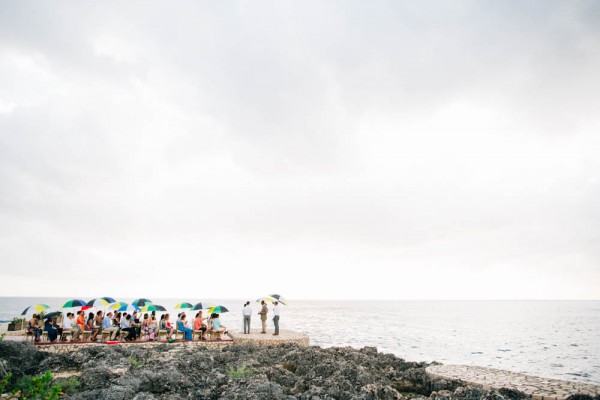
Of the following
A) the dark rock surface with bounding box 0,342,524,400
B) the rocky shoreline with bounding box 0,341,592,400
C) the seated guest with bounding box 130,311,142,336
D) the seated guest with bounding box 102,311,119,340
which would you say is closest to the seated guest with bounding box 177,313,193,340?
the seated guest with bounding box 130,311,142,336

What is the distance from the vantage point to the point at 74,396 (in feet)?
32.3

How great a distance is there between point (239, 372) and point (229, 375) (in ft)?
1.30

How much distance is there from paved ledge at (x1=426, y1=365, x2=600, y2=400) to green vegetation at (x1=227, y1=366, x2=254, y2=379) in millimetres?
6882

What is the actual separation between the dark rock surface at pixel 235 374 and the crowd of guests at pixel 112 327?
9.83ft

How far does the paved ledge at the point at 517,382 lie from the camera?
10.8m

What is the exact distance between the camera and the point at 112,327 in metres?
21.7

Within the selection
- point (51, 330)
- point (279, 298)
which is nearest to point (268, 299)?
point (279, 298)

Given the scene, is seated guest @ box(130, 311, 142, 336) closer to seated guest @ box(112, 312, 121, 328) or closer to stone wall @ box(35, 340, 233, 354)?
seated guest @ box(112, 312, 121, 328)

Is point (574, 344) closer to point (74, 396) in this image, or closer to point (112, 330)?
point (112, 330)

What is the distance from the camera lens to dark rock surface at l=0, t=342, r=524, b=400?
10.7 metres

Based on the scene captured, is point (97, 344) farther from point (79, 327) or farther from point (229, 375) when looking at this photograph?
point (229, 375)

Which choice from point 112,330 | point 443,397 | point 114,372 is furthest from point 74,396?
point 112,330

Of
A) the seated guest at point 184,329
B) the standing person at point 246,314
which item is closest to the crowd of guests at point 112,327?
the seated guest at point 184,329

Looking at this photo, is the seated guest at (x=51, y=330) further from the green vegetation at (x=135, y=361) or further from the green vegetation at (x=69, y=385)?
the green vegetation at (x=69, y=385)
